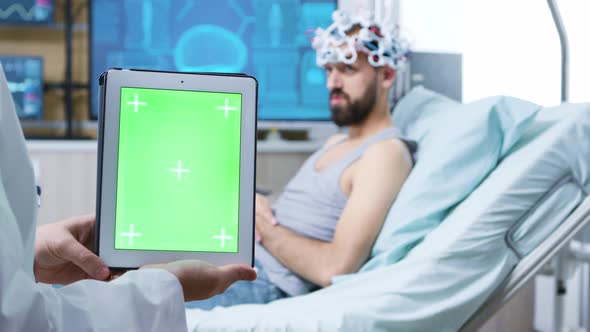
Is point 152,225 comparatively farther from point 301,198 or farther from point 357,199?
point 301,198

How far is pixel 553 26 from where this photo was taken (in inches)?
94.5

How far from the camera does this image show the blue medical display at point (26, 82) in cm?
270

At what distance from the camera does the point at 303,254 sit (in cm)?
169

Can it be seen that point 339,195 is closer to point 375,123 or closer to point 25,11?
point 375,123

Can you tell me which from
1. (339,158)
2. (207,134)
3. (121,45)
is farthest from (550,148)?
(121,45)

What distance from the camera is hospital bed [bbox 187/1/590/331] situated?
4.37 feet

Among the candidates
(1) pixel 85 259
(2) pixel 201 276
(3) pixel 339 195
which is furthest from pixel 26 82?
(2) pixel 201 276

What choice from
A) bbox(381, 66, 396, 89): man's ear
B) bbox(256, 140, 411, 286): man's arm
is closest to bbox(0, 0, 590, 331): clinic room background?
bbox(381, 66, 396, 89): man's ear

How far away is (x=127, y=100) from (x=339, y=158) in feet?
3.77

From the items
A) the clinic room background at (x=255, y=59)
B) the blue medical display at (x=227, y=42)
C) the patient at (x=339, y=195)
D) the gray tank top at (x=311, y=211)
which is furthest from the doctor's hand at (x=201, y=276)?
the blue medical display at (x=227, y=42)

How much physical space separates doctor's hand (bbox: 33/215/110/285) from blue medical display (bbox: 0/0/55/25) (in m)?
2.04

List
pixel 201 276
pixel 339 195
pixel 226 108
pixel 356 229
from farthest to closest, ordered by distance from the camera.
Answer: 1. pixel 339 195
2. pixel 356 229
3. pixel 226 108
4. pixel 201 276

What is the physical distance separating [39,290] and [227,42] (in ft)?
7.70

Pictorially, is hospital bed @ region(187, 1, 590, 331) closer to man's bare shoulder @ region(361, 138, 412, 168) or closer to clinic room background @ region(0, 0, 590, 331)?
man's bare shoulder @ region(361, 138, 412, 168)
